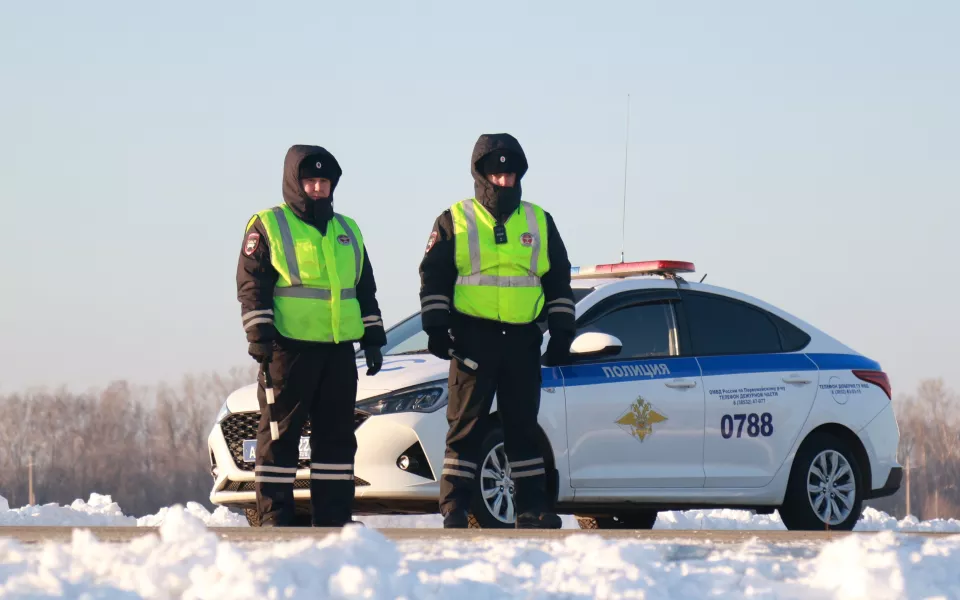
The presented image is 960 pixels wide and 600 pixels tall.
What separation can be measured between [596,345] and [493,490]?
1.03m

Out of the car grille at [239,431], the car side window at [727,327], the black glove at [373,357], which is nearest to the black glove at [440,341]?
the black glove at [373,357]

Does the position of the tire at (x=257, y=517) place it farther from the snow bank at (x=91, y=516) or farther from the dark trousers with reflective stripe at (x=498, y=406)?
the dark trousers with reflective stripe at (x=498, y=406)

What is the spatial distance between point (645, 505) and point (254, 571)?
18.0 feet

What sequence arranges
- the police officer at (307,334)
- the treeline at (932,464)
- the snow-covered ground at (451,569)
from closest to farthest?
1. the snow-covered ground at (451,569)
2. the police officer at (307,334)
3. the treeline at (932,464)

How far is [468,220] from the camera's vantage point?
27.0 feet

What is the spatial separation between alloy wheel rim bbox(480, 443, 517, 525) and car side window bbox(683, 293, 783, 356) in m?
1.90

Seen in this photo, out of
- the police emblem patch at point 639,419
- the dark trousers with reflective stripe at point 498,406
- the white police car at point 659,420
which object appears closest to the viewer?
the dark trousers with reflective stripe at point 498,406

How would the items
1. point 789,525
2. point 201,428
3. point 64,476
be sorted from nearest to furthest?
1. point 789,525
2. point 201,428
3. point 64,476

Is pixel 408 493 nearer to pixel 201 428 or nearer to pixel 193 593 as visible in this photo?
pixel 193 593

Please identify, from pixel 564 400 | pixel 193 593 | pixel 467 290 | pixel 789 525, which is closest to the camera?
pixel 193 593

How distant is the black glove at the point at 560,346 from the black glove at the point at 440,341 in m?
0.62

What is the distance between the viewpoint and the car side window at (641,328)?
32.3 ft

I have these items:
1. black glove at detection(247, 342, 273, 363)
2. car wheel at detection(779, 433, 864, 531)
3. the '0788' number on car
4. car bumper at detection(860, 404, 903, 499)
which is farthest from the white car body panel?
black glove at detection(247, 342, 273, 363)

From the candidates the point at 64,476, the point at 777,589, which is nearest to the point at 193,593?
the point at 777,589
